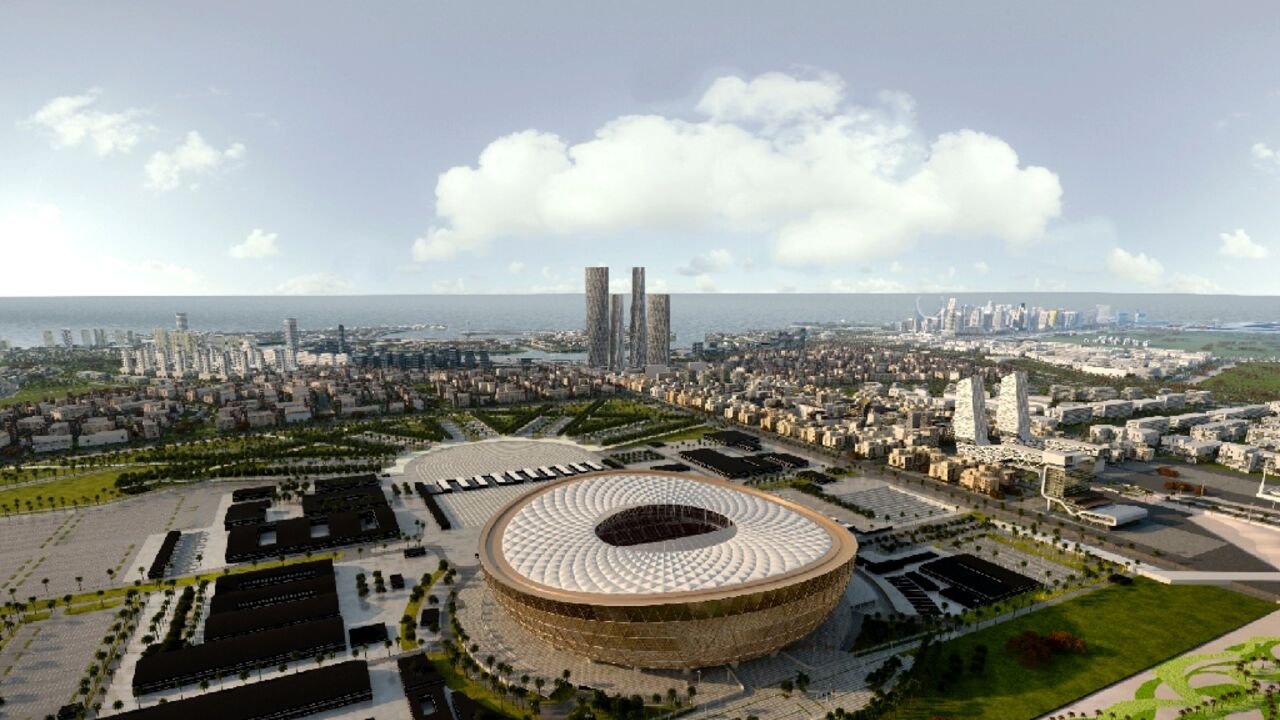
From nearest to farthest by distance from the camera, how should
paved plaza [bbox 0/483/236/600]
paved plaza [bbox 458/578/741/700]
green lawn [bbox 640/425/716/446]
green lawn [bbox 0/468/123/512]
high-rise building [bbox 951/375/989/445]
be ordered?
paved plaza [bbox 458/578/741/700] < paved plaza [bbox 0/483/236/600] < green lawn [bbox 0/468/123/512] < high-rise building [bbox 951/375/989/445] < green lawn [bbox 640/425/716/446]

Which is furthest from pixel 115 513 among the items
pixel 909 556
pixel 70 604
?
pixel 909 556

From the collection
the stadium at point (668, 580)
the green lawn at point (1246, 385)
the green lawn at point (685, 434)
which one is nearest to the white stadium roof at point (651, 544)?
the stadium at point (668, 580)

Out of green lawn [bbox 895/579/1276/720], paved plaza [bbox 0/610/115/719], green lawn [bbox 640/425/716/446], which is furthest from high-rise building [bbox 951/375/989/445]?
paved plaza [bbox 0/610/115/719]

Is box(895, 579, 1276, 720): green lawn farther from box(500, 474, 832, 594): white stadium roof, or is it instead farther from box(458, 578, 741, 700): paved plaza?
box(500, 474, 832, 594): white stadium roof

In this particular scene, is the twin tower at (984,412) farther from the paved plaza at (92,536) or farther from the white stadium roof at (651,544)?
the paved plaza at (92,536)

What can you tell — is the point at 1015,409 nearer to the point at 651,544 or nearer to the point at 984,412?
the point at 984,412

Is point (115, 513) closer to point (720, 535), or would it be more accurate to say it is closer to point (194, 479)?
point (194, 479)

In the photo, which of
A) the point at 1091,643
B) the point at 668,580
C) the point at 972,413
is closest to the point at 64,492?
the point at 668,580
